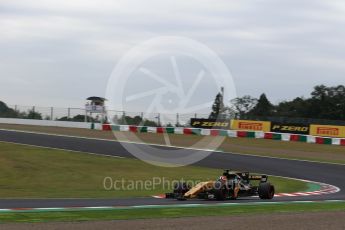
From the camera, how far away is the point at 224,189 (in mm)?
14672

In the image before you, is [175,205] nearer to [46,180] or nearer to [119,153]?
[46,180]

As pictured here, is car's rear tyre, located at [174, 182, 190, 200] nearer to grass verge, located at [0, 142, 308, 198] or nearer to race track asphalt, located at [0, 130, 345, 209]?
grass verge, located at [0, 142, 308, 198]

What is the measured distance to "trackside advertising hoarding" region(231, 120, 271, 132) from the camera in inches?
1923

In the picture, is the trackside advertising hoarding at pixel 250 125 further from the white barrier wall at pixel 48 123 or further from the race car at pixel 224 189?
the race car at pixel 224 189

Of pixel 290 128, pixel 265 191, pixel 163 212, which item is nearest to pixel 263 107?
pixel 290 128

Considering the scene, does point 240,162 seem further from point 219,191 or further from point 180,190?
point 180,190

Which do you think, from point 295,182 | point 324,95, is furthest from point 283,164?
point 324,95

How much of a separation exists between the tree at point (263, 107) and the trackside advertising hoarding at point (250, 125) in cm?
3592

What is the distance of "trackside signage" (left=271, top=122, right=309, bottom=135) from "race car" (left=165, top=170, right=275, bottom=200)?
104ft

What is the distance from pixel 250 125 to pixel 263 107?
44.1 meters

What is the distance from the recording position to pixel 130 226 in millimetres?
9102

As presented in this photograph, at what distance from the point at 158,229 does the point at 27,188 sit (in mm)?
9495

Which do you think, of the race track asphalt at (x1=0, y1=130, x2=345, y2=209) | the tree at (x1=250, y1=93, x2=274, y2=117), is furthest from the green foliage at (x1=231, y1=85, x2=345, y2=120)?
the race track asphalt at (x1=0, y1=130, x2=345, y2=209)

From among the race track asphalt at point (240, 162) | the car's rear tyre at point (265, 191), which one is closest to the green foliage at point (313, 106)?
the race track asphalt at point (240, 162)
